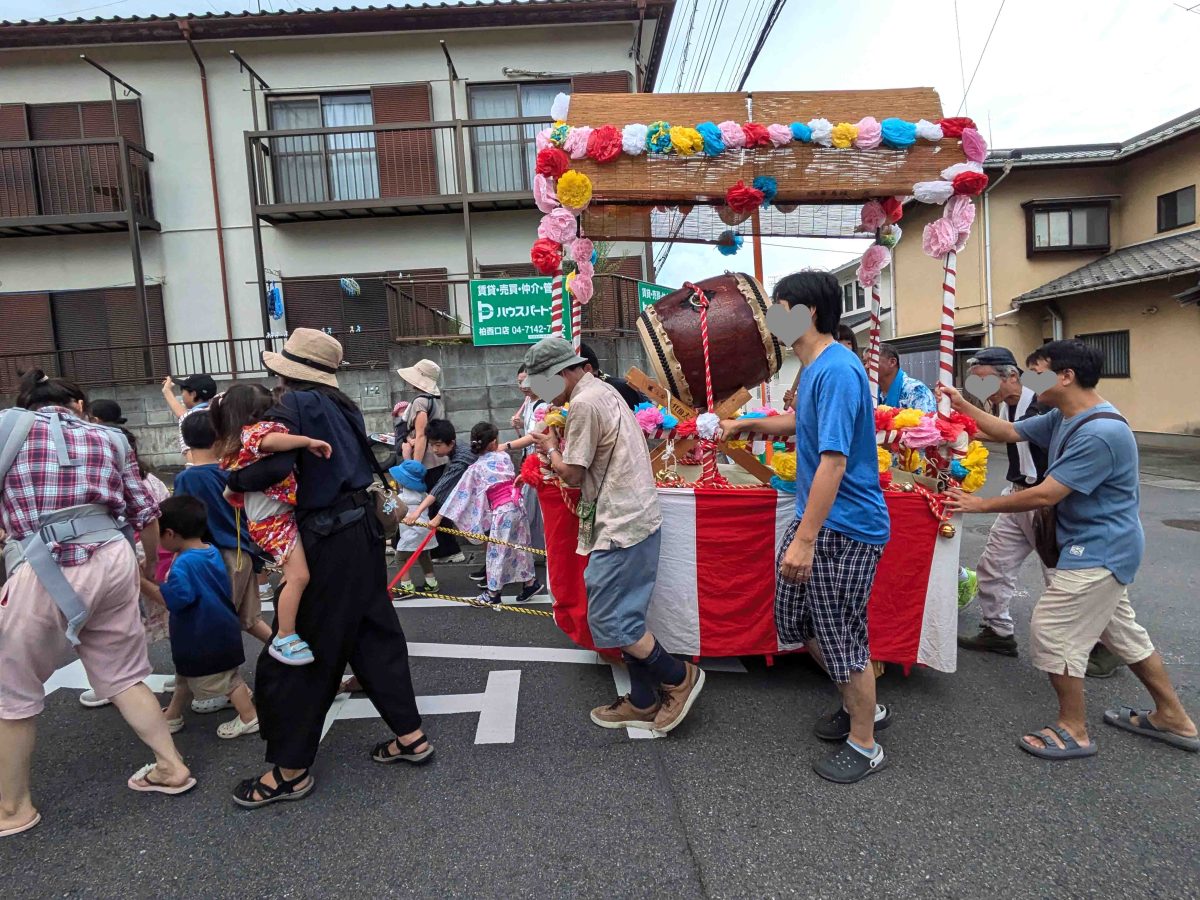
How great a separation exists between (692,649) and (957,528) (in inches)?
58.0

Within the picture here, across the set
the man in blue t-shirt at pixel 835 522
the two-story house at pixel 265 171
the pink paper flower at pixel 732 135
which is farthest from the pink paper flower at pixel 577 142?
the two-story house at pixel 265 171

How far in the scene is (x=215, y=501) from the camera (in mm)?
3463

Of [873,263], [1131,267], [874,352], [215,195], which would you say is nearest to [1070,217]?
[1131,267]

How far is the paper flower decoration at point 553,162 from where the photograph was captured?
359 centimetres

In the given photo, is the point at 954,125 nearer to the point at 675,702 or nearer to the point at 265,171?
the point at 675,702

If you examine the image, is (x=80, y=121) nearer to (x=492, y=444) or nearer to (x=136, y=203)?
(x=136, y=203)

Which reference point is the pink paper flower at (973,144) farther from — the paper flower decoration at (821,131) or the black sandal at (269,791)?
the black sandal at (269,791)

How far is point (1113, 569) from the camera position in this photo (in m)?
2.71

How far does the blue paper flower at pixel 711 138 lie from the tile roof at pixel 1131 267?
12.3 metres

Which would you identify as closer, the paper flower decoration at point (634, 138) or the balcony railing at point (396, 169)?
the paper flower decoration at point (634, 138)

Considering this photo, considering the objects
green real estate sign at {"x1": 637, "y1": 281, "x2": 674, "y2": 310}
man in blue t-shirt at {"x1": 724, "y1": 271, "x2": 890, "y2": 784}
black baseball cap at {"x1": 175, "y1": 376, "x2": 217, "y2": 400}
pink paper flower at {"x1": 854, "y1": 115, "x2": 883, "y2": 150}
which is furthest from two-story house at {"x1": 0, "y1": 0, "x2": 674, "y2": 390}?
man in blue t-shirt at {"x1": 724, "y1": 271, "x2": 890, "y2": 784}

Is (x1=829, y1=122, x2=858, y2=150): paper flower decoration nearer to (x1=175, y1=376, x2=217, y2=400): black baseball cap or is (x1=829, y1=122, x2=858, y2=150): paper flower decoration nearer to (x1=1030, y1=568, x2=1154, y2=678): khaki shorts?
(x1=1030, y1=568, x2=1154, y2=678): khaki shorts

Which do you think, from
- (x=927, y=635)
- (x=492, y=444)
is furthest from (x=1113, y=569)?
(x=492, y=444)

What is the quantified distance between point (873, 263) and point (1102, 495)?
2.35 meters
